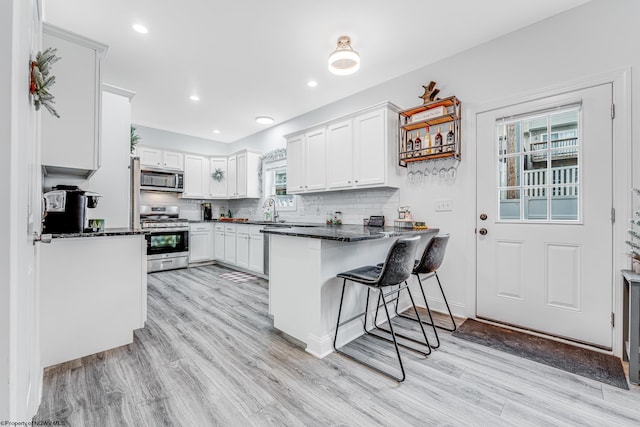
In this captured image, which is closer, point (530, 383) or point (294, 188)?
point (530, 383)

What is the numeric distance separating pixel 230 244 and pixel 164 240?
3.67ft

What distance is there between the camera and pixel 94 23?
2.50 meters

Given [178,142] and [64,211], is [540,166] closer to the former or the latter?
[64,211]

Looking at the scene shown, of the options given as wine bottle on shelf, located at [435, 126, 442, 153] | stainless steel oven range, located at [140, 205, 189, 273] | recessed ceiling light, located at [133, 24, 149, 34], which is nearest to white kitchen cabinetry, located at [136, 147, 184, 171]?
stainless steel oven range, located at [140, 205, 189, 273]

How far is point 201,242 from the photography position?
216 inches

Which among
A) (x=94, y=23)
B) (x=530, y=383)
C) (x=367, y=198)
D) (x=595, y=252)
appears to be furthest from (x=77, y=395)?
(x=595, y=252)

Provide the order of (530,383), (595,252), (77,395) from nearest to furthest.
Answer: (77,395) < (530,383) < (595,252)

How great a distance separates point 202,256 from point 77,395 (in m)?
3.95

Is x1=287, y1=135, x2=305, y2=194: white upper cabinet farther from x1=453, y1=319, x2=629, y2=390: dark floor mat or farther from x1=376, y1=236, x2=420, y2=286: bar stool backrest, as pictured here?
x1=453, y1=319, x2=629, y2=390: dark floor mat

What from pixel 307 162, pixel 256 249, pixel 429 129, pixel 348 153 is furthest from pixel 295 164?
pixel 429 129

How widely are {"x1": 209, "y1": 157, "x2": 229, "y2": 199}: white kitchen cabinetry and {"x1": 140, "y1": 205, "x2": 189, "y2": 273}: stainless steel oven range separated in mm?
1060

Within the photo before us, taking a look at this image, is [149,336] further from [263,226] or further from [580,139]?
[580,139]

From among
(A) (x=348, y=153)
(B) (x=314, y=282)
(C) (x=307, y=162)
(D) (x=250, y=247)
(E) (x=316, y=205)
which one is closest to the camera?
(B) (x=314, y=282)

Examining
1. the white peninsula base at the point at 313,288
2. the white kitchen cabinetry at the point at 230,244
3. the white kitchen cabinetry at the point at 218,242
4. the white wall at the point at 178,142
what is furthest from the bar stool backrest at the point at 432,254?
the white wall at the point at 178,142
